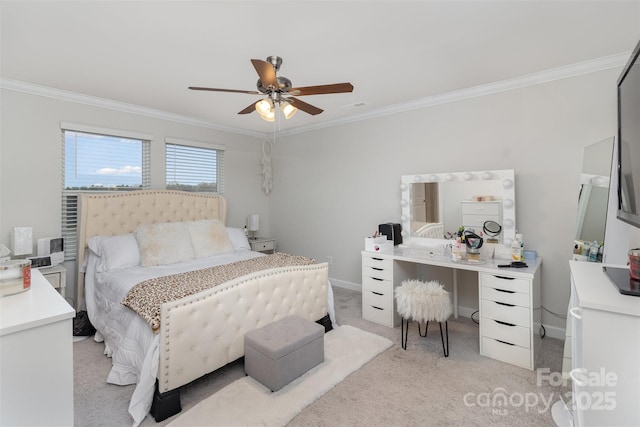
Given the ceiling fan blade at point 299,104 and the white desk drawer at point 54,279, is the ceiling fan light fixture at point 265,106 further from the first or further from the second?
the white desk drawer at point 54,279

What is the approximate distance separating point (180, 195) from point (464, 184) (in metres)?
3.54

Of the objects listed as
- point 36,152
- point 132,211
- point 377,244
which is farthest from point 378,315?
point 36,152

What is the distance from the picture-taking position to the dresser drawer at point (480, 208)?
3.00 m

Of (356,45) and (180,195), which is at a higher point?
(356,45)

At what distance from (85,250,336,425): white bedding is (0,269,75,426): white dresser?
0.69 m

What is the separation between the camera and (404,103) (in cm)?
361

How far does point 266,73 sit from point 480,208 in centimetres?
250

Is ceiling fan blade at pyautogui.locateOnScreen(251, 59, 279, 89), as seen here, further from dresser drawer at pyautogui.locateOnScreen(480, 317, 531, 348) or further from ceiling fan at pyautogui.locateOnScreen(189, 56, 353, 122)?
dresser drawer at pyautogui.locateOnScreen(480, 317, 531, 348)

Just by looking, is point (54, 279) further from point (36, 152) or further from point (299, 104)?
point (299, 104)

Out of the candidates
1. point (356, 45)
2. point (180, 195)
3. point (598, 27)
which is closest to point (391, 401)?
point (356, 45)

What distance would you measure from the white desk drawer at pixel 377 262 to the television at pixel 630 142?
1857 millimetres

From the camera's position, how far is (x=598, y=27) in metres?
2.02

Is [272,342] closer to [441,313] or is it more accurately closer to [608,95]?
[441,313]

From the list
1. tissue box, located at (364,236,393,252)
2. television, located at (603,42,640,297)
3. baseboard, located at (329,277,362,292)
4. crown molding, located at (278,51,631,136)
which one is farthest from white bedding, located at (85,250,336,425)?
crown molding, located at (278,51,631,136)
